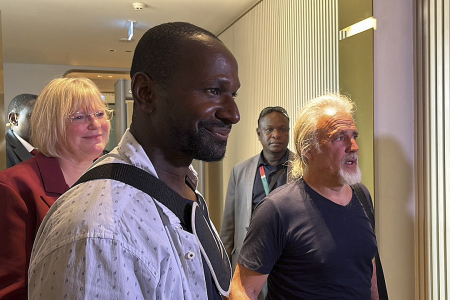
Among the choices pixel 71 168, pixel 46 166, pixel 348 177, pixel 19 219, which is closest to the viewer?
pixel 19 219

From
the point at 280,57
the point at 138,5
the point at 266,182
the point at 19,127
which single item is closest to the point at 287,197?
the point at 266,182

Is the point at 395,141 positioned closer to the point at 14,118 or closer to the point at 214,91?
the point at 214,91

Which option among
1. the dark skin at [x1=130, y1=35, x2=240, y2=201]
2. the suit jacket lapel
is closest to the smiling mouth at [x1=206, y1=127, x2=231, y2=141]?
the dark skin at [x1=130, y1=35, x2=240, y2=201]

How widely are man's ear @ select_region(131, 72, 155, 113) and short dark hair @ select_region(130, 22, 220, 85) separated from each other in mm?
15

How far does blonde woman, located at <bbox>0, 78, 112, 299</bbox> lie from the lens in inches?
59.2

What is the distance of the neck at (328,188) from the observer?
1.98 meters

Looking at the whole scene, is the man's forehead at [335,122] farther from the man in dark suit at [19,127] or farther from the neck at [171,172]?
the man in dark suit at [19,127]

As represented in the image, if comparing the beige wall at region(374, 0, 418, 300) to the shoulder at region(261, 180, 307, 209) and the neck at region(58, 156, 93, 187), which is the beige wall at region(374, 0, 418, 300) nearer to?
the shoulder at region(261, 180, 307, 209)

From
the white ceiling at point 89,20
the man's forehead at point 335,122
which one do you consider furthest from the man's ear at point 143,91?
the white ceiling at point 89,20

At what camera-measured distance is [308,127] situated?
216 cm

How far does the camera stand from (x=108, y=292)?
768mm

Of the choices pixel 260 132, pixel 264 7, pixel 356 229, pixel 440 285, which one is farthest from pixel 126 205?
pixel 264 7

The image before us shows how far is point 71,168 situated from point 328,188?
109 cm

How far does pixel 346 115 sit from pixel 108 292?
1617mm
